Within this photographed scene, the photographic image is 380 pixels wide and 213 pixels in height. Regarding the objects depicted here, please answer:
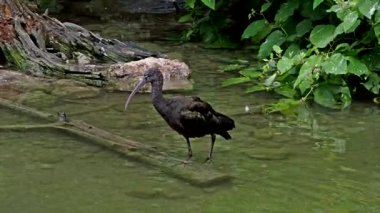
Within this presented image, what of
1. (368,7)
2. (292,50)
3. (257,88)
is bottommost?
(257,88)

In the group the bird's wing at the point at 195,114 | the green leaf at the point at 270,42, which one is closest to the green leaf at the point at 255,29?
the green leaf at the point at 270,42

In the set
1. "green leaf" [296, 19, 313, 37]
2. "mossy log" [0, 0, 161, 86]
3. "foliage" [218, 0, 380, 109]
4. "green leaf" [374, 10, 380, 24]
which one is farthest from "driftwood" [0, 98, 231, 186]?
"green leaf" [296, 19, 313, 37]

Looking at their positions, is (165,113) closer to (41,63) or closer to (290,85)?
(290,85)

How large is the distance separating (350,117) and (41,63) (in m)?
3.76

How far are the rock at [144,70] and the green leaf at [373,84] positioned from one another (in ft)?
6.43

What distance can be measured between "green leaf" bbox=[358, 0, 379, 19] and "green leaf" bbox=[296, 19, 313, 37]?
4.57 ft

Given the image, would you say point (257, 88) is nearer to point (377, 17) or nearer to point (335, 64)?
point (335, 64)

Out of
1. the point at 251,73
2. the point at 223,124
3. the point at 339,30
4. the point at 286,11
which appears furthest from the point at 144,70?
the point at 223,124

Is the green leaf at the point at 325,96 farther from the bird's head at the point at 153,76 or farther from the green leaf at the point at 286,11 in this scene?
the bird's head at the point at 153,76

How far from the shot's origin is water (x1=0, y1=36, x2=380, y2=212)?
5137 mm

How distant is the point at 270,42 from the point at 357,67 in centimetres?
173

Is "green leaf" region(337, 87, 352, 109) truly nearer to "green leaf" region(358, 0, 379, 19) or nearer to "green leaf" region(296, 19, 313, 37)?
"green leaf" region(358, 0, 379, 19)

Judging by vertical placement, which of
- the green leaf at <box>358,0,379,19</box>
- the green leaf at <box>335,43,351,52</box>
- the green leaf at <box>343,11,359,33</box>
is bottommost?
the green leaf at <box>335,43,351,52</box>

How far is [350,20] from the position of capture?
7.76 meters
